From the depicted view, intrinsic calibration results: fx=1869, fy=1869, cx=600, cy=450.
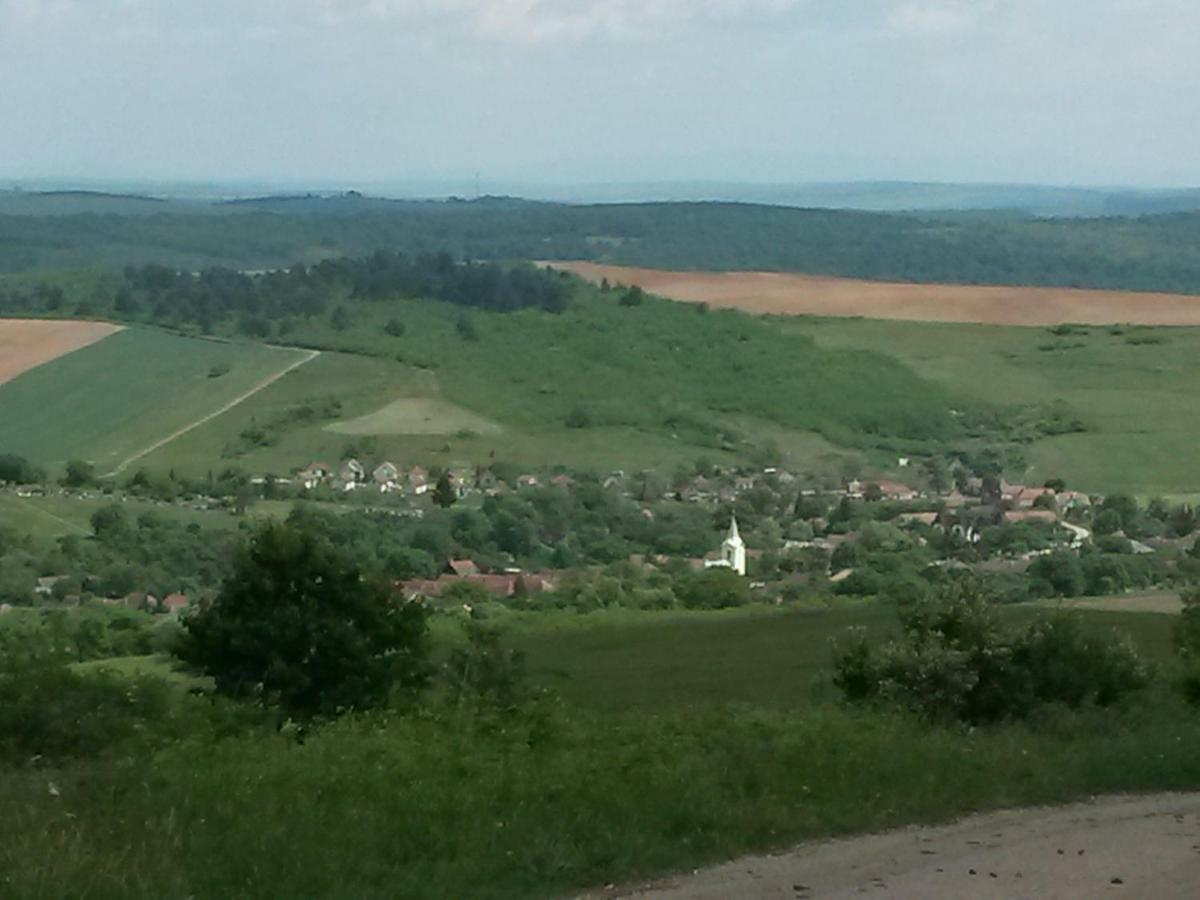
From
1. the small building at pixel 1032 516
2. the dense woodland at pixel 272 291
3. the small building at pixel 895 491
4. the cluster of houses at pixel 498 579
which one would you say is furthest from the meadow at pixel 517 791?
the dense woodland at pixel 272 291

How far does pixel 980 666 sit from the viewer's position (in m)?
12.9

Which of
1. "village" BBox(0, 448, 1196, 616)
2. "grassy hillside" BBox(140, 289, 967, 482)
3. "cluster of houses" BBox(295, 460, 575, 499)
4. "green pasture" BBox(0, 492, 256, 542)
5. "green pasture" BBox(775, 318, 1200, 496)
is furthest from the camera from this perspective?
"grassy hillside" BBox(140, 289, 967, 482)

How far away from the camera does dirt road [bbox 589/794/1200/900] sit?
687cm

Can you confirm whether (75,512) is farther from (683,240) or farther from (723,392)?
(683,240)

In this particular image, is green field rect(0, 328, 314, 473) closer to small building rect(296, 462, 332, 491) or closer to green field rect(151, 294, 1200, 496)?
green field rect(151, 294, 1200, 496)

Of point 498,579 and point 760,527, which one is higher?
point 760,527

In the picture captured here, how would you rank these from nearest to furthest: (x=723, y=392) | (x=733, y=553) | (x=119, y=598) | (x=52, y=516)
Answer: (x=119, y=598), (x=52, y=516), (x=733, y=553), (x=723, y=392)

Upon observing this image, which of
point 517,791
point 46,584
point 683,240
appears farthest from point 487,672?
point 683,240

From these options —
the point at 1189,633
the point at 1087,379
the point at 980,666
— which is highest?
the point at 980,666

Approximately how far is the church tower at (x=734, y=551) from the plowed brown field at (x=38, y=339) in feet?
54.1

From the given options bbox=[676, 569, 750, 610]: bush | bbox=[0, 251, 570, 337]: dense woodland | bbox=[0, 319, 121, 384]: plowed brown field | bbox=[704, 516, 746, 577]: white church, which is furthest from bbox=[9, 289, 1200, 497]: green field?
bbox=[676, 569, 750, 610]: bush

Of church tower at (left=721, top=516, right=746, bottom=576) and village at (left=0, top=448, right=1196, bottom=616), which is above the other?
village at (left=0, top=448, right=1196, bottom=616)

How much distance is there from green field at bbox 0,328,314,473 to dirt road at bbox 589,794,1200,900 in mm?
32798

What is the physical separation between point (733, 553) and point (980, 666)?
24.3 metres
